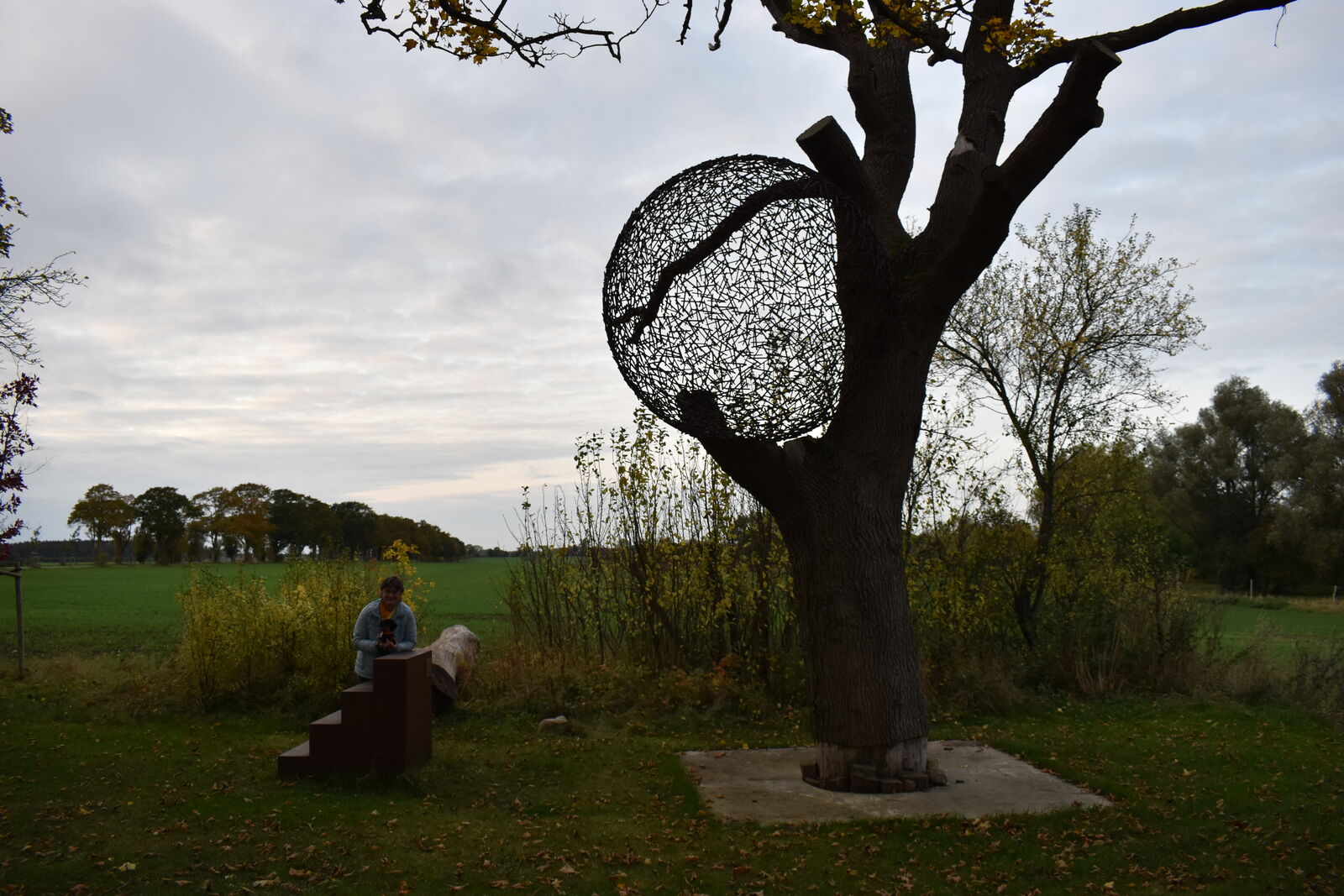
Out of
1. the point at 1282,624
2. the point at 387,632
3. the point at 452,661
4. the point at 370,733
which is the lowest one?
the point at 1282,624

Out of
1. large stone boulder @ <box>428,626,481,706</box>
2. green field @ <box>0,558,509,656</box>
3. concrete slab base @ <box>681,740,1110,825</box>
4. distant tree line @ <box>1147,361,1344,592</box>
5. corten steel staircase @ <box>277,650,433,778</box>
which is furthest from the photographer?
distant tree line @ <box>1147,361,1344,592</box>

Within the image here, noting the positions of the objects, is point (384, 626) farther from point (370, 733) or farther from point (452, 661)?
point (452, 661)

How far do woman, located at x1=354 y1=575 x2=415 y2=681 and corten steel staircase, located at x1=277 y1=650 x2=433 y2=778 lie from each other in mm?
588

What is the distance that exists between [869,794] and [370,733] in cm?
345

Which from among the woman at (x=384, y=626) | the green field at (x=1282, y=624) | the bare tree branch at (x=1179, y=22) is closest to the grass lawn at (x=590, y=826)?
the woman at (x=384, y=626)

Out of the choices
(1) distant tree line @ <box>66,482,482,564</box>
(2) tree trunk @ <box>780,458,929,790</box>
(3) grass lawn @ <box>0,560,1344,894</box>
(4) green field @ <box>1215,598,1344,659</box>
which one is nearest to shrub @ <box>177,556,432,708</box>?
(3) grass lawn @ <box>0,560,1344,894</box>

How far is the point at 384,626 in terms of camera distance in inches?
280

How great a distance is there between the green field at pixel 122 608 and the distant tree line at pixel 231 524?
154cm

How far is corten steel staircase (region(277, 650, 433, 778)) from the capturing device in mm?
6336

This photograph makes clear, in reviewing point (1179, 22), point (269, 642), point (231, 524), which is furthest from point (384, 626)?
point (231, 524)

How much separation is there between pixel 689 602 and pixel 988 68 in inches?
237

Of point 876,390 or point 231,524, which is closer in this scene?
point 876,390

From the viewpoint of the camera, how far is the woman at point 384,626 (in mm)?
7027

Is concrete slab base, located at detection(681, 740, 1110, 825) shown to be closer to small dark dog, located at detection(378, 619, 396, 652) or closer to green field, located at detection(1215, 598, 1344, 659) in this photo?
small dark dog, located at detection(378, 619, 396, 652)
